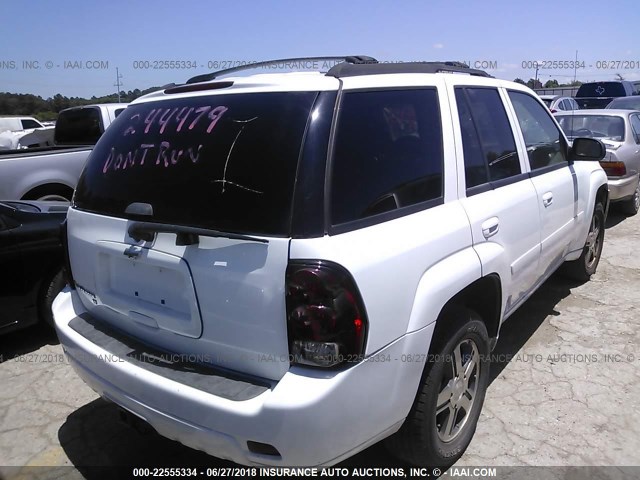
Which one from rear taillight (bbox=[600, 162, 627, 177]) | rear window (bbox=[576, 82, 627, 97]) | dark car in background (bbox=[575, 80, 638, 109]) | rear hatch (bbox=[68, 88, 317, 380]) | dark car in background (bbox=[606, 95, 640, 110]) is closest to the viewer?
rear hatch (bbox=[68, 88, 317, 380])

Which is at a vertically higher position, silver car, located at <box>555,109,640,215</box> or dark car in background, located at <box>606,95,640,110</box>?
dark car in background, located at <box>606,95,640,110</box>

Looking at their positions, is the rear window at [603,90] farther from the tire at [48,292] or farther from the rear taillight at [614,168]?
the tire at [48,292]

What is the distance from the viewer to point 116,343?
2391 millimetres

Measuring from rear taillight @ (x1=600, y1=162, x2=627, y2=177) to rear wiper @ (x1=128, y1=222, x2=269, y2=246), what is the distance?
687 centimetres

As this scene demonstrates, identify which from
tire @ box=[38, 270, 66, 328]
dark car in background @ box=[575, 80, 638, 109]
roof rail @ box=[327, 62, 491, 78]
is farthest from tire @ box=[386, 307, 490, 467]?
dark car in background @ box=[575, 80, 638, 109]

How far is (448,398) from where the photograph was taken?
2.53 m

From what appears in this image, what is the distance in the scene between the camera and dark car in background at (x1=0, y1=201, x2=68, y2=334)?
12.7 feet

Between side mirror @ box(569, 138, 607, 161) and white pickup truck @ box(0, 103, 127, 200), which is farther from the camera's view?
white pickup truck @ box(0, 103, 127, 200)

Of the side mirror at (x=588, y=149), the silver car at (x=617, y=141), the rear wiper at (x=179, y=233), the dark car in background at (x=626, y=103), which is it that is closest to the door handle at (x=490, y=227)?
the rear wiper at (x=179, y=233)

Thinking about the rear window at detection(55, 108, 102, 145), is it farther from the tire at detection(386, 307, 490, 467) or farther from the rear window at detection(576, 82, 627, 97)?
the rear window at detection(576, 82, 627, 97)

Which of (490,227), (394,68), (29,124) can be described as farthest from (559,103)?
(29,124)

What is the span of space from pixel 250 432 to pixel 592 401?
238 centimetres

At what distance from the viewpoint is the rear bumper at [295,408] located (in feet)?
5.91

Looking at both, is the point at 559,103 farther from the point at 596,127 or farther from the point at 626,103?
the point at 596,127
